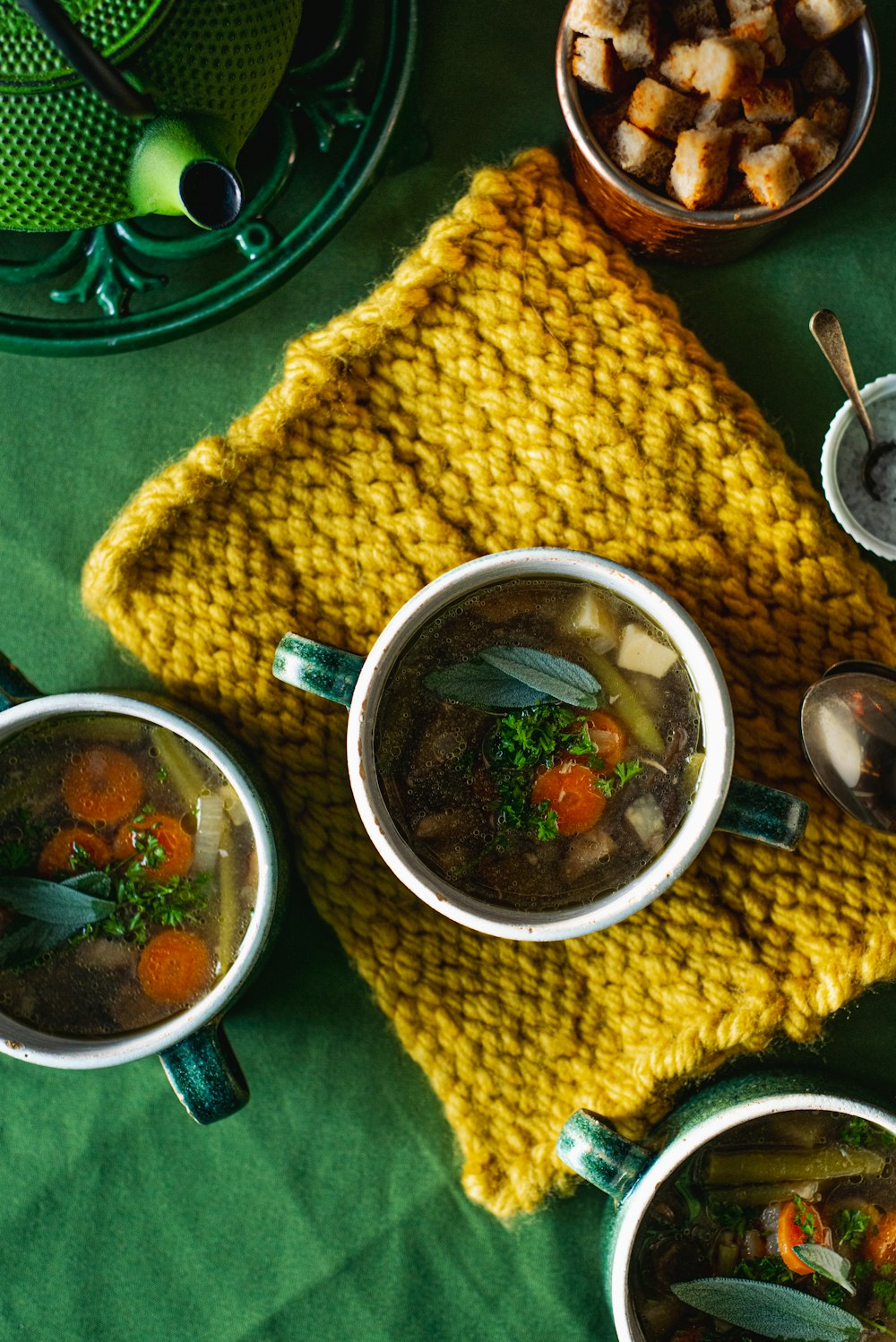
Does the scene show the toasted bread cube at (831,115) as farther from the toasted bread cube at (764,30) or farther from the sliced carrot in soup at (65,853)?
the sliced carrot in soup at (65,853)

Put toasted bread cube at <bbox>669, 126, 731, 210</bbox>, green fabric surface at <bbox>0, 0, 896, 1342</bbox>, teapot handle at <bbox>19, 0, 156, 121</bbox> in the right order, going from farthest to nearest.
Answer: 1. green fabric surface at <bbox>0, 0, 896, 1342</bbox>
2. toasted bread cube at <bbox>669, 126, 731, 210</bbox>
3. teapot handle at <bbox>19, 0, 156, 121</bbox>

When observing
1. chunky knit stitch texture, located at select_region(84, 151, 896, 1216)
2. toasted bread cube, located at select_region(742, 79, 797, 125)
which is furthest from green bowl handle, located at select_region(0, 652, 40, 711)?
toasted bread cube, located at select_region(742, 79, 797, 125)

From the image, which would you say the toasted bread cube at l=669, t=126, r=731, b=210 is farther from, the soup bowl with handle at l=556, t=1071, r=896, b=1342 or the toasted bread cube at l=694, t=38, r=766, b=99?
the soup bowl with handle at l=556, t=1071, r=896, b=1342

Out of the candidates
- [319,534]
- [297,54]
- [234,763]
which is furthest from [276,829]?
[297,54]

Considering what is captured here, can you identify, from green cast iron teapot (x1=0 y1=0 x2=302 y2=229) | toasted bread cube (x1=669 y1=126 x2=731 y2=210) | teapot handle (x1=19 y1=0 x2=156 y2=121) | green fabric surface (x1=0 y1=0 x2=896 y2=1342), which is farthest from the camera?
green fabric surface (x1=0 y1=0 x2=896 y2=1342)

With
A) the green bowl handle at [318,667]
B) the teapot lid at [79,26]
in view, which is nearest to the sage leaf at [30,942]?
the green bowl handle at [318,667]

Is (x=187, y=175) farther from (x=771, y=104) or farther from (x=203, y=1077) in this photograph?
(x=203, y=1077)
